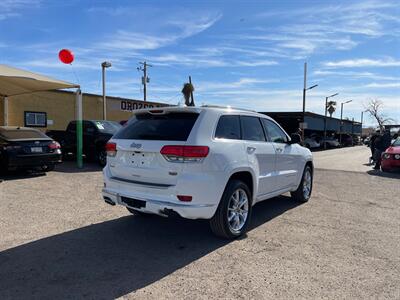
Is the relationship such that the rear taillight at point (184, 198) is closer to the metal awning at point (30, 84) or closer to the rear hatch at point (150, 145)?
the rear hatch at point (150, 145)

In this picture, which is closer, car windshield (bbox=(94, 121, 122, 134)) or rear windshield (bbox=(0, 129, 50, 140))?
rear windshield (bbox=(0, 129, 50, 140))

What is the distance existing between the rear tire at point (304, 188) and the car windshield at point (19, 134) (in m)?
7.57

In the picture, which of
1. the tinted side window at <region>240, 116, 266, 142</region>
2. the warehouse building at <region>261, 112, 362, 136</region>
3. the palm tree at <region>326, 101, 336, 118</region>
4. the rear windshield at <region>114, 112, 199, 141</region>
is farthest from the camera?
the palm tree at <region>326, 101, 336, 118</region>

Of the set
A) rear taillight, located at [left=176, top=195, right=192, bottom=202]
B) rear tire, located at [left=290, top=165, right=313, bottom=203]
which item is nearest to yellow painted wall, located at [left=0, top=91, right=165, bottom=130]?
rear tire, located at [left=290, top=165, right=313, bottom=203]

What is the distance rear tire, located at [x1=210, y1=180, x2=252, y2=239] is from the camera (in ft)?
16.2

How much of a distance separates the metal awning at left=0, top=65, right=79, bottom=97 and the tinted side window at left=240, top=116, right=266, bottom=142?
7.49m

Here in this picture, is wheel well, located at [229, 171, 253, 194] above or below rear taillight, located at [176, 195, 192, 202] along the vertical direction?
above

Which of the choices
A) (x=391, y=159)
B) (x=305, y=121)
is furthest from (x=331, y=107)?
(x=391, y=159)

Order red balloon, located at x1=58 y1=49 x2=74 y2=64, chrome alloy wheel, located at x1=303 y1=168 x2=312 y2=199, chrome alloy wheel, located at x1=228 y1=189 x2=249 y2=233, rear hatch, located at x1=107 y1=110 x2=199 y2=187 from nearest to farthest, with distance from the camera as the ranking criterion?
rear hatch, located at x1=107 y1=110 x2=199 y2=187, chrome alloy wheel, located at x1=228 y1=189 x2=249 y2=233, chrome alloy wheel, located at x1=303 y1=168 x2=312 y2=199, red balloon, located at x1=58 y1=49 x2=74 y2=64

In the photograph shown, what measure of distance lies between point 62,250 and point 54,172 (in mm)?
7360

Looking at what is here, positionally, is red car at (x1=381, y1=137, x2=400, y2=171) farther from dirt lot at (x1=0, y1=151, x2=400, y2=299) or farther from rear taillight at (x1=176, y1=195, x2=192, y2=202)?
rear taillight at (x1=176, y1=195, x2=192, y2=202)

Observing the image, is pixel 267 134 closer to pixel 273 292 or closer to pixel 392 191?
pixel 273 292

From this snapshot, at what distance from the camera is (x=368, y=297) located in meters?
3.60

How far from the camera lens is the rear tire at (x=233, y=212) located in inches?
195
